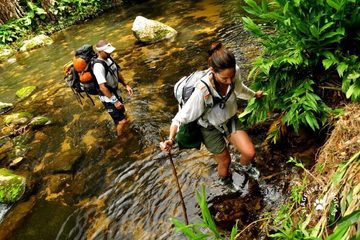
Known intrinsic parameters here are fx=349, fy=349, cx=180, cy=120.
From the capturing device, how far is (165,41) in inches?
478

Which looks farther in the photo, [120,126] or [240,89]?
[120,126]

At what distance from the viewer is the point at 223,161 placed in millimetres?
4602

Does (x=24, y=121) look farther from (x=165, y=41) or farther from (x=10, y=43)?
(x=10, y=43)

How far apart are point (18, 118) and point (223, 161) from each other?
662 centimetres

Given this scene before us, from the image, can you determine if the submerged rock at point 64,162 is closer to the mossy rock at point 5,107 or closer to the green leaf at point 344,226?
the mossy rock at point 5,107

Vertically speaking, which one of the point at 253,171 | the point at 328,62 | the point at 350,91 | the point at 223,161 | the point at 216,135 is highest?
the point at 328,62

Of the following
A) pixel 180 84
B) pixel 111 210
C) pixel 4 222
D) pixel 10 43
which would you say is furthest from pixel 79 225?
pixel 10 43

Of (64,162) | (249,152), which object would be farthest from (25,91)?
(249,152)

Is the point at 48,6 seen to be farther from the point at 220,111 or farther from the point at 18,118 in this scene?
the point at 220,111

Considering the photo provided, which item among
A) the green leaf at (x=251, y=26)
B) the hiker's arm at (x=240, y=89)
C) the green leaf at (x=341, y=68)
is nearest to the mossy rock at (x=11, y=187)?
the hiker's arm at (x=240, y=89)

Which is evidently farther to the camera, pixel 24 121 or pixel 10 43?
Answer: pixel 10 43

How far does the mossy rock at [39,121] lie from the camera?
8562mm

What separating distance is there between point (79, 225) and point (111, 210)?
0.50 m

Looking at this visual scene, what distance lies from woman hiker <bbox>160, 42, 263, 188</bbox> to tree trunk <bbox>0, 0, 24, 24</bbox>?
1861 cm
